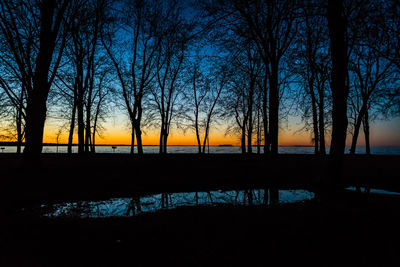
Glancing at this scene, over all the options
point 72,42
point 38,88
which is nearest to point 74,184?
point 38,88

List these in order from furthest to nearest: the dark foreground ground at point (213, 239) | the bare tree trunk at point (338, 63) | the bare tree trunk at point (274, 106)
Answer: the bare tree trunk at point (274, 106)
the bare tree trunk at point (338, 63)
the dark foreground ground at point (213, 239)

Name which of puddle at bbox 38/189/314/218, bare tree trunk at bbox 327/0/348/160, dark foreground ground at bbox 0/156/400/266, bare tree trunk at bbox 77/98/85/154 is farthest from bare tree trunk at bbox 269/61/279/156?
bare tree trunk at bbox 77/98/85/154

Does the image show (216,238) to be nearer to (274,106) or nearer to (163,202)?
(163,202)

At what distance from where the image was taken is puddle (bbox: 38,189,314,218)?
16.9ft

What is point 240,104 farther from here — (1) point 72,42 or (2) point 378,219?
(2) point 378,219

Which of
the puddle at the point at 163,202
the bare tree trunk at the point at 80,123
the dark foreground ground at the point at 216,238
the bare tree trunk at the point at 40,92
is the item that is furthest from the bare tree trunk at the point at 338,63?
the bare tree trunk at the point at 80,123

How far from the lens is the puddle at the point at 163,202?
5148mm

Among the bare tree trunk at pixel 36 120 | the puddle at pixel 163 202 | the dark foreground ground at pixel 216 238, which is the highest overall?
the bare tree trunk at pixel 36 120

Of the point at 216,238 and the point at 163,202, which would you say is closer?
the point at 216,238

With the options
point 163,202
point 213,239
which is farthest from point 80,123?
point 213,239

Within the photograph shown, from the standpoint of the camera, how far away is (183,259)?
255cm

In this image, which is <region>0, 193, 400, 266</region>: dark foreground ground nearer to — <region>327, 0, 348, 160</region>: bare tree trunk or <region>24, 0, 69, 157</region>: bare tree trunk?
<region>327, 0, 348, 160</region>: bare tree trunk

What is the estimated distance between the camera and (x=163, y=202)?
6.21m

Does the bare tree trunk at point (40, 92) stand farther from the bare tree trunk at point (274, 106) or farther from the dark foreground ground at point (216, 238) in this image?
the bare tree trunk at point (274, 106)
